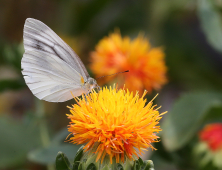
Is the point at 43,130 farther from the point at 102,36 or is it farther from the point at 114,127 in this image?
the point at 102,36

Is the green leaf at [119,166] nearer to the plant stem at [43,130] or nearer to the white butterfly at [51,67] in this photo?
the white butterfly at [51,67]

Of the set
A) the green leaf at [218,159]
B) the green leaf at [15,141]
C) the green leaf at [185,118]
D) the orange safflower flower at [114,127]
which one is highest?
the orange safflower flower at [114,127]

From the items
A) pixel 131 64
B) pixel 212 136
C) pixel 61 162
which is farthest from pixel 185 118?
pixel 61 162

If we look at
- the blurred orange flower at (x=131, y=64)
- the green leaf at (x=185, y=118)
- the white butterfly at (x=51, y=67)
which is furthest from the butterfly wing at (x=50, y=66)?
the green leaf at (x=185, y=118)

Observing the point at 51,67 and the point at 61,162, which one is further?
the point at 51,67

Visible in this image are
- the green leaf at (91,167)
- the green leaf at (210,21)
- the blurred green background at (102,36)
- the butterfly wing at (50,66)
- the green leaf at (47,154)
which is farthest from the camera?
the blurred green background at (102,36)

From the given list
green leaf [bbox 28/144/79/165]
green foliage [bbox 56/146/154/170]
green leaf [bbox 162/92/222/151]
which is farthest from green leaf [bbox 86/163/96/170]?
green leaf [bbox 162/92/222/151]

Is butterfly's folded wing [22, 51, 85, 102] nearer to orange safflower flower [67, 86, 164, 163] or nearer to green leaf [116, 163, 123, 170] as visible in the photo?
orange safflower flower [67, 86, 164, 163]

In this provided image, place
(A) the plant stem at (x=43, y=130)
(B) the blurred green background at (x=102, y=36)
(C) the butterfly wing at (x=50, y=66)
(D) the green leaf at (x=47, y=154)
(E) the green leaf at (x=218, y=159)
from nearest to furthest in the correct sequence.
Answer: (C) the butterfly wing at (x=50, y=66)
(D) the green leaf at (x=47, y=154)
(E) the green leaf at (x=218, y=159)
(A) the plant stem at (x=43, y=130)
(B) the blurred green background at (x=102, y=36)
